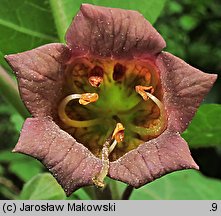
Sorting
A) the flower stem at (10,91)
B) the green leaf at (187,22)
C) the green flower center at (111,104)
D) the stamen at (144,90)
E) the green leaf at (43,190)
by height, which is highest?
the stamen at (144,90)

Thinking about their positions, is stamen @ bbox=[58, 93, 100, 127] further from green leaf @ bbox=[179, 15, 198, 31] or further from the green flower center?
green leaf @ bbox=[179, 15, 198, 31]

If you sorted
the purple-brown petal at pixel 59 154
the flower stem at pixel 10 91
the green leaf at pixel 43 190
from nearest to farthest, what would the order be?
the purple-brown petal at pixel 59 154 < the flower stem at pixel 10 91 < the green leaf at pixel 43 190

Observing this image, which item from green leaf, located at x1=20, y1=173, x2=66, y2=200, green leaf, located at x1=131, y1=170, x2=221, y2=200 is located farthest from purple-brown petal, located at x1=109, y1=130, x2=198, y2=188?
green leaf, located at x1=131, y1=170, x2=221, y2=200

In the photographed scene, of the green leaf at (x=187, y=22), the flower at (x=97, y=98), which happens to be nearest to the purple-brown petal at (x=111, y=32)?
the flower at (x=97, y=98)

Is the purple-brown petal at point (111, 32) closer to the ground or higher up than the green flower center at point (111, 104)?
higher up

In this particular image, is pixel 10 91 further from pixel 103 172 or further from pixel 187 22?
pixel 187 22

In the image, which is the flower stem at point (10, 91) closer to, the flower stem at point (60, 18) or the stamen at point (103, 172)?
the flower stem at point (60, 18)

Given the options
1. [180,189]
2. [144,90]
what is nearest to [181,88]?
[144,90]

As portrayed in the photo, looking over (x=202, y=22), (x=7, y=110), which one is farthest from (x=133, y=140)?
(x=202, y=22)
